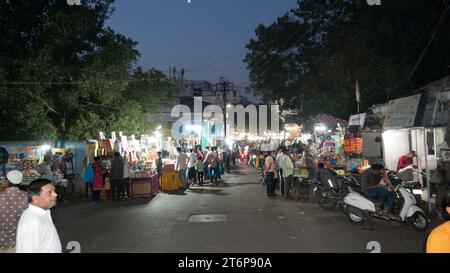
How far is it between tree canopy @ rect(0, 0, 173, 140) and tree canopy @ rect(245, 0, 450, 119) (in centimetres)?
1029

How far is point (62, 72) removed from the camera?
17.3 meters

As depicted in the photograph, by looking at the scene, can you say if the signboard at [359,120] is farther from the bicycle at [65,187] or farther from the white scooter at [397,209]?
the bicycle at [65,187]

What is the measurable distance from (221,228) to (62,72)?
11.5 m

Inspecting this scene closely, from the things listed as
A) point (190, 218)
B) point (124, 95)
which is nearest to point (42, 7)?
point (124, 95)

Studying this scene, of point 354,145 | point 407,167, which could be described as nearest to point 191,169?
point 354,145

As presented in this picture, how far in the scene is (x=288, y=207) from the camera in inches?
484

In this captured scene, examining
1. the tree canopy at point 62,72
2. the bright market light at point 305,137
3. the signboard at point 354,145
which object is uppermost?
the tree canopy at point 62,72

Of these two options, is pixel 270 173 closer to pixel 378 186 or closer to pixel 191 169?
pixel 191 169

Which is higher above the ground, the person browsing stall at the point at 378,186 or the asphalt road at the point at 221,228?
the person browsing stall at the point at 378,186

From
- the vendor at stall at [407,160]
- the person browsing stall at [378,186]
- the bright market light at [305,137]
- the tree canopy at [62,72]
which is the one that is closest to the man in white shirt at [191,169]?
the tree canopy at [62,72]

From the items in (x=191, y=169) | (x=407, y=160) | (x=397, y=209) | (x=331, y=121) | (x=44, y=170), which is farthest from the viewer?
(x=331, y=121)

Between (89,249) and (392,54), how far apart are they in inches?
622

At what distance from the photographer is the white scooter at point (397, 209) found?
28.7ft

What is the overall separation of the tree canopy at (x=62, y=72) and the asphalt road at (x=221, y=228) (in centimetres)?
485
